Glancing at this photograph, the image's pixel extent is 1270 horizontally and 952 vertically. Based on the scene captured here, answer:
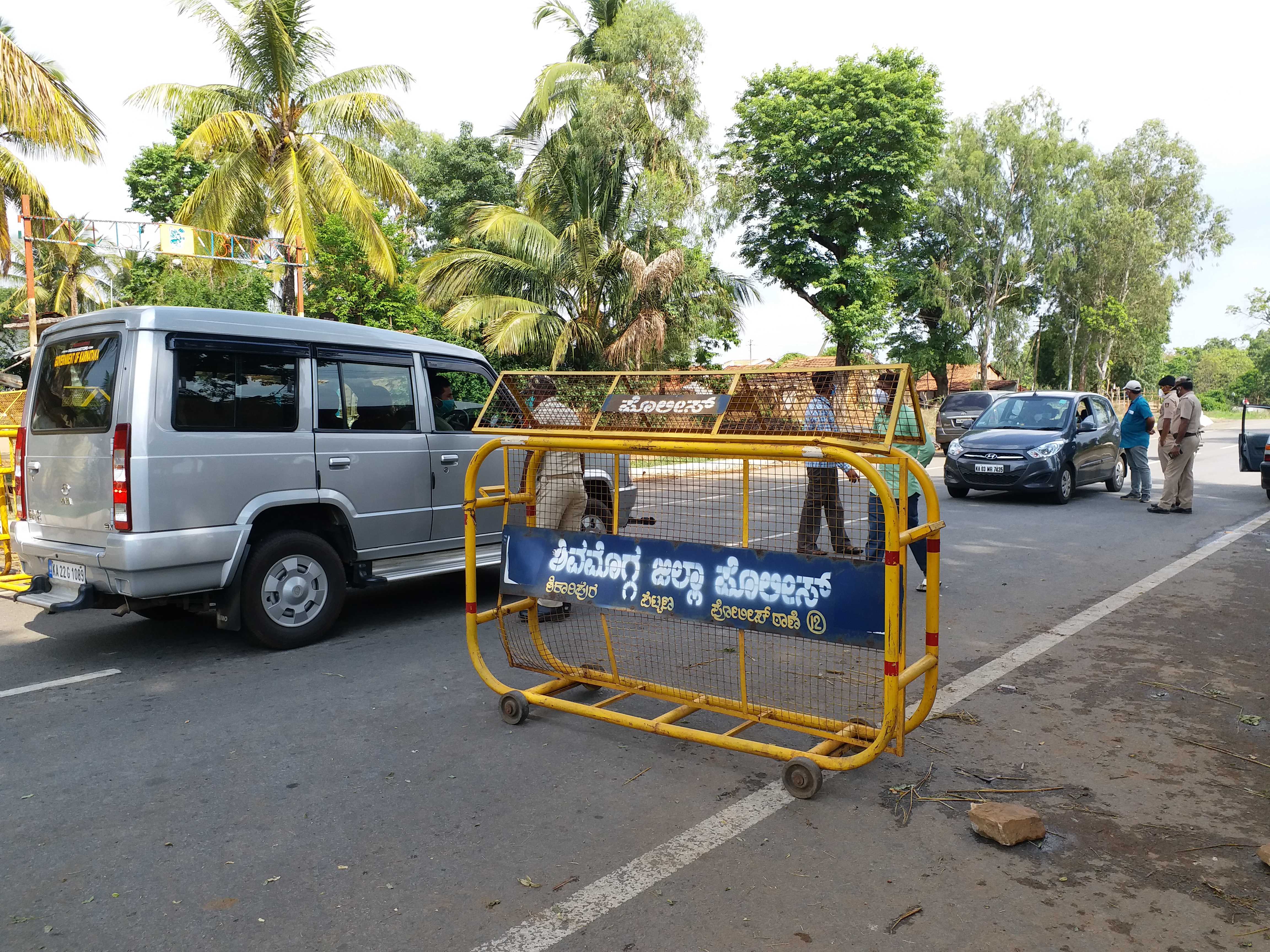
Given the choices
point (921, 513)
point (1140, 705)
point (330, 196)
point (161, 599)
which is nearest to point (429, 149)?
point (330, 196)

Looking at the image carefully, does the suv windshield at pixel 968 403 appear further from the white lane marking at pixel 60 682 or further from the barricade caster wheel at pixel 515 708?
the white lane marking at pixel 60 682

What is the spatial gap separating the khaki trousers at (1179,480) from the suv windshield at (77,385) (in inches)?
479

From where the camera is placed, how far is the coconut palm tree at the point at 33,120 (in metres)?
14.2

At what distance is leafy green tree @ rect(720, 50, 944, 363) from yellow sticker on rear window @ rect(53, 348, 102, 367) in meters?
26.3

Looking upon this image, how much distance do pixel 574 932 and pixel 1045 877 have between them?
5.41 ft

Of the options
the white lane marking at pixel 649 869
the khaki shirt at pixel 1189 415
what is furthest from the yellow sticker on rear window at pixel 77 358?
the khaki shirt at pixel 1189 415

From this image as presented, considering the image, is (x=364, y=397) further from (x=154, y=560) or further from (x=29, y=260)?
(x=29, y=260)

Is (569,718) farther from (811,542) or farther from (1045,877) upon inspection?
(1045,877)

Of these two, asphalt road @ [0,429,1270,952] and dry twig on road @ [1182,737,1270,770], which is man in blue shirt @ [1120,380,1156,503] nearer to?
asphalt road @ [0,429,1270,952]

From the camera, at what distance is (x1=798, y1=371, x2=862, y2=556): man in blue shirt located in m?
4.05

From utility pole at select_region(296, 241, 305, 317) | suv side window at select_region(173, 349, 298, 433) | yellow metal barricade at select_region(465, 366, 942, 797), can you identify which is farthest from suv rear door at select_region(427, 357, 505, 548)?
utility pole at select_region(296, 241, 305, 317)

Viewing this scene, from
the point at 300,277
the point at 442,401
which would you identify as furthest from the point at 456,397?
the point at 300,277

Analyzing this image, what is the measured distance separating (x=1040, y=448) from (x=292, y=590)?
10.8m

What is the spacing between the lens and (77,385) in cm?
563
